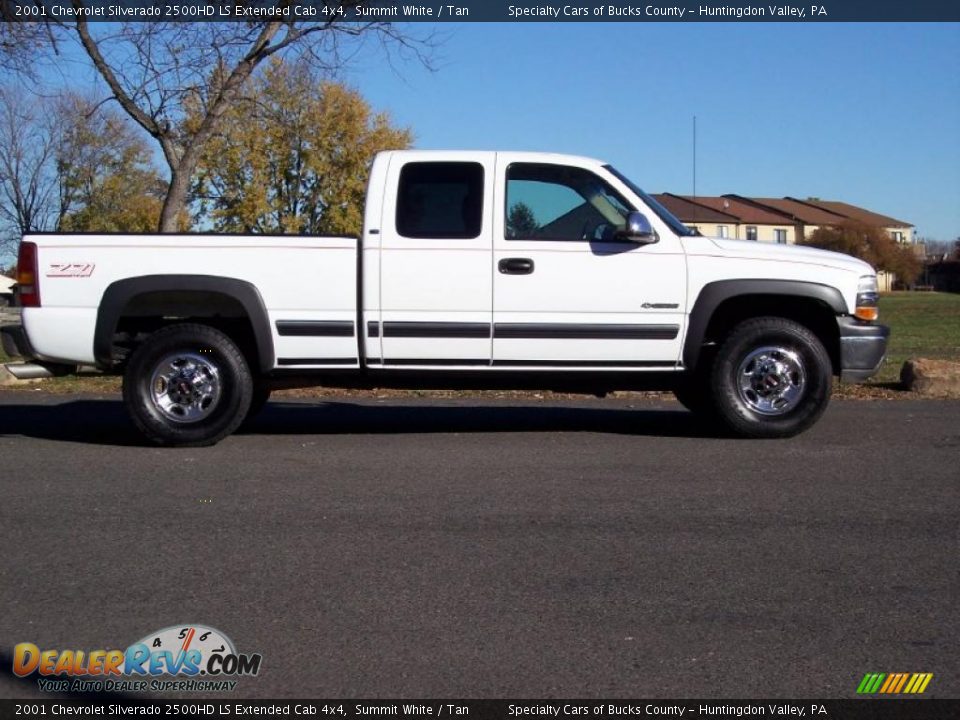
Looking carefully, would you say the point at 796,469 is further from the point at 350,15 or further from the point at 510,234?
the point at 350,15

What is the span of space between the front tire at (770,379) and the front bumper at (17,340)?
4955 mm

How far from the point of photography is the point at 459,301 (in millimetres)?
8375

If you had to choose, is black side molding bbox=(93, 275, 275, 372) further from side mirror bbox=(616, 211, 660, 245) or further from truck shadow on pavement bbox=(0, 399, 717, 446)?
side mirror bbox=(616, 211, 660, 245)

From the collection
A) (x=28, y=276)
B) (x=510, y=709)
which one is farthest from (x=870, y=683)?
(x=28, y=276)

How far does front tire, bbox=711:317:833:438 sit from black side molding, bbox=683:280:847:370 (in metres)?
0.25

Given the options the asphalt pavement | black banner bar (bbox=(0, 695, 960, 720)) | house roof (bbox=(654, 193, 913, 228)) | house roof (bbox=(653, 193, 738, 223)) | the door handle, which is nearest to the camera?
black banner bar (bbox=(0, 695, 960, 720))

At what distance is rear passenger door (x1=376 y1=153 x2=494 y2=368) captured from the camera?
328 inches

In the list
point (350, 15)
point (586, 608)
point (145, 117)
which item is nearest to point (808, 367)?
point (586, 608)

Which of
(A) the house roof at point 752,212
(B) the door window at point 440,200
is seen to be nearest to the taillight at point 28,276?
(B) the door window at point 440,200

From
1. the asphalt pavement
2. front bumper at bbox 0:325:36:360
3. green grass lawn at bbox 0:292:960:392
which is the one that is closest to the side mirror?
the asphalt pavement

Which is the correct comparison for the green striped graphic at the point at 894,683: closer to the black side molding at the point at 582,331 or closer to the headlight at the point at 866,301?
the black side molding at the point at 582,331

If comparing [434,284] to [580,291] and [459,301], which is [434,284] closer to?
[459,301]

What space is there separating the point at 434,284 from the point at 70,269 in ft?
8.46

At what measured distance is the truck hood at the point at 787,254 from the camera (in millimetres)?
8469
